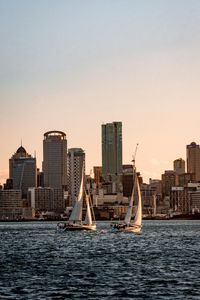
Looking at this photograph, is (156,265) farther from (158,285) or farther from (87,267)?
(158,285)

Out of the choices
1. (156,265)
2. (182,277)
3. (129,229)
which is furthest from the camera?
(129,229)

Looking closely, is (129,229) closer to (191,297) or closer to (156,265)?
(156,265)

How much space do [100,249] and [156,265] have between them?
34.3 metres

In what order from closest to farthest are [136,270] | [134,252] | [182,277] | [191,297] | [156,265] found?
[191,297] → [182,277] → [136,270] → [156,265] → [134,252]

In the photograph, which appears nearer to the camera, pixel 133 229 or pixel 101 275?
pixel 101 275

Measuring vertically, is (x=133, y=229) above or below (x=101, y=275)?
above

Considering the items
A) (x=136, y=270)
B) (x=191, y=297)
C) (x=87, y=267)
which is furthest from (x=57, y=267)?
(x=191, y=297)

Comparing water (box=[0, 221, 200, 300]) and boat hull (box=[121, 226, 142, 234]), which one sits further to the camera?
boat hull (box=[121, 226, 142, 234])

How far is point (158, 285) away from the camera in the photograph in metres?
70.4

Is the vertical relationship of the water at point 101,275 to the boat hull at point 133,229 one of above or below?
below

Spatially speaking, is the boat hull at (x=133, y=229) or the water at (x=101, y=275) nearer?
the water at (x=101, y=275)

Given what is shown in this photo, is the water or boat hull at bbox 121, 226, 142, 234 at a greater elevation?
boat hull at bbox 121, 226, 142, 234

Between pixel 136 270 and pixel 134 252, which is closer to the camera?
pixel 136 270

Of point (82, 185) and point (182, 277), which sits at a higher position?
point (82, 185)
